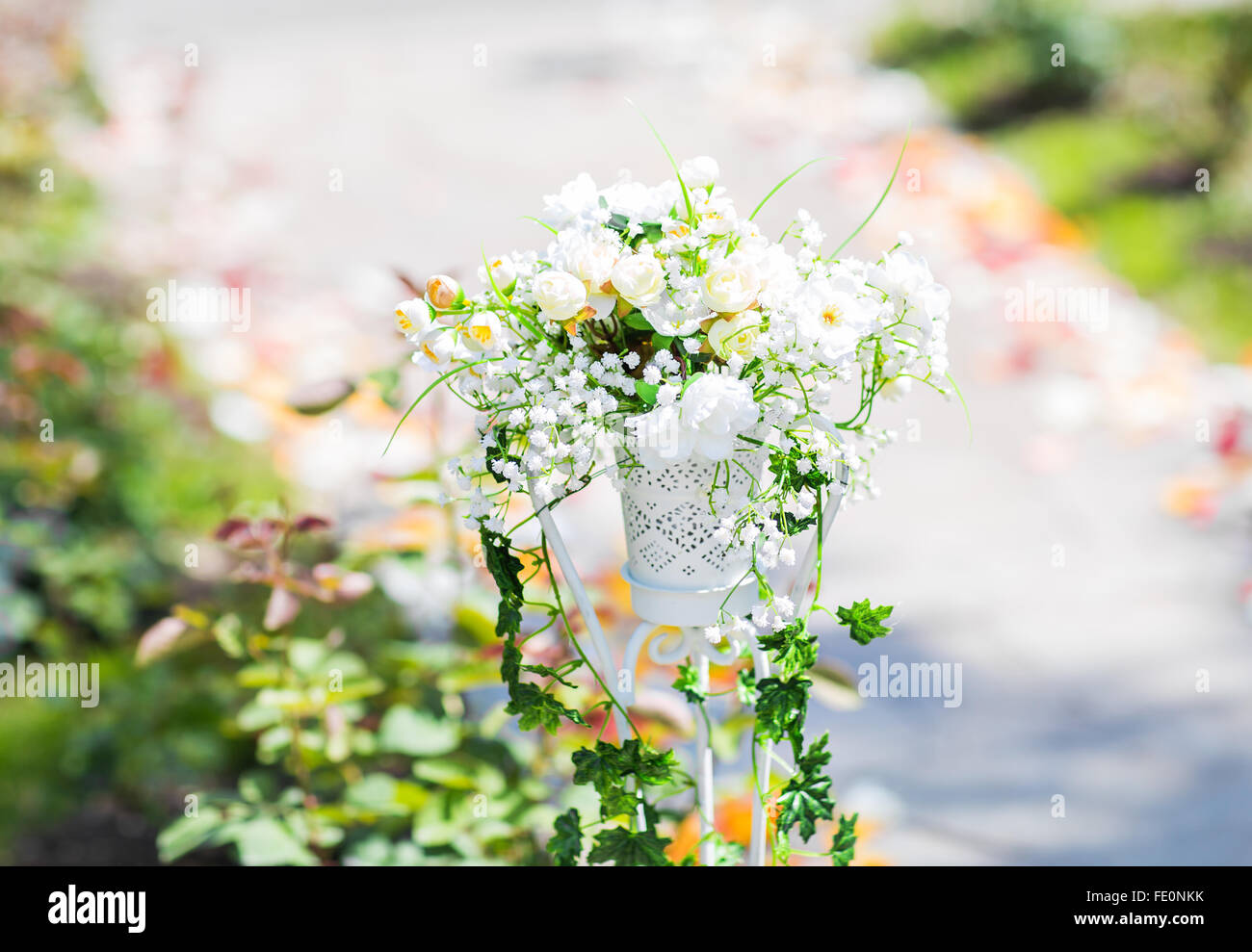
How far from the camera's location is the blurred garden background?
175cm

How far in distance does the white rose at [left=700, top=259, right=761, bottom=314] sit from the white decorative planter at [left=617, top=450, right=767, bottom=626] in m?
0.18

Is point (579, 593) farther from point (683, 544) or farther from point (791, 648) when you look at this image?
point (791, 648)

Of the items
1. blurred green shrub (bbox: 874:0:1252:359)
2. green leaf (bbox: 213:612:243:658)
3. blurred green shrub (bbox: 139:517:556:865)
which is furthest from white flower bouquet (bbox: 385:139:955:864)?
blurred green shrub (bbox: 874:0:1252:359)

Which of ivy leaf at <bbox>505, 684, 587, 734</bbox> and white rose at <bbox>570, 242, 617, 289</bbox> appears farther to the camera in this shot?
ivy leaf at <bbox>505, 684, 587, 734</bbox>

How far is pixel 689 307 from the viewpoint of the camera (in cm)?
111

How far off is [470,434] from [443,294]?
2.66 ft

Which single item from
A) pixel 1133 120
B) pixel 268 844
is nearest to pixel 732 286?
pixel 268 844

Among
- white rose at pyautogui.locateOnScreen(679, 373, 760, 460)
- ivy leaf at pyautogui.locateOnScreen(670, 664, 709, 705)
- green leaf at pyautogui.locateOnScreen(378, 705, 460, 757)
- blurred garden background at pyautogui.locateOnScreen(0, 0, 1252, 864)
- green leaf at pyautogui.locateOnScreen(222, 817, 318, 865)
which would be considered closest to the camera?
white rose at pyautogui.locateOnScreen(679, 373, 760, 460)

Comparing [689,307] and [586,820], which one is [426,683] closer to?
[586,820]

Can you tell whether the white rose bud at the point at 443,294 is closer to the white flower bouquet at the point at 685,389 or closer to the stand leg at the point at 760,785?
the white flower bouquet at the point at 685,389

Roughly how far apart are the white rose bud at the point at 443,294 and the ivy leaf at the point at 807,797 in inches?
23.8

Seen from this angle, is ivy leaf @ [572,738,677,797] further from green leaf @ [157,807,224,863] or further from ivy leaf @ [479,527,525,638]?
green leaf @ [157,807,224,863]
